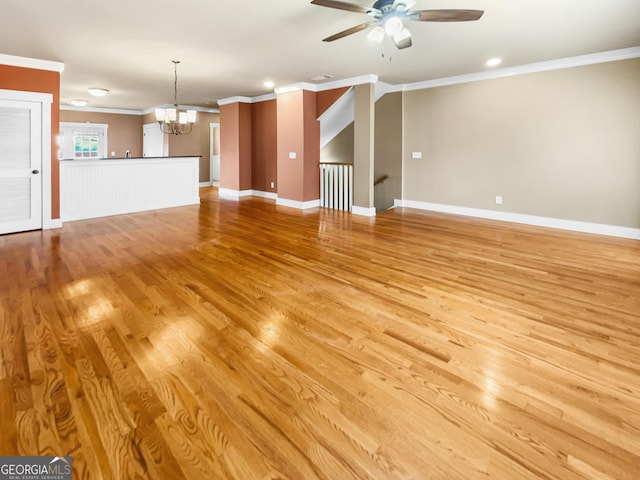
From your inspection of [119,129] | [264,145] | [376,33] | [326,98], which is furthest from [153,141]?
[376,33]

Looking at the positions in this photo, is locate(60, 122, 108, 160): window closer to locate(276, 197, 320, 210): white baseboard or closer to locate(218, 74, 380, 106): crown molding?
locate(218, 74, 380, 106): crown molding

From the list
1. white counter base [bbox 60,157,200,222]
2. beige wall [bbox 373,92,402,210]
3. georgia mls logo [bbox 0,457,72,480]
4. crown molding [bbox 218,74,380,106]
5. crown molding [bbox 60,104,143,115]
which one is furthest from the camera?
crown molding [bbox 60,104,143,115]

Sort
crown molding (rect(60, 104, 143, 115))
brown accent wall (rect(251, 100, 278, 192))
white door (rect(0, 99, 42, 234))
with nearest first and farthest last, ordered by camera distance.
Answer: white door (rect(0, 99, 42, 234)) → brown accent wall (rect(251, 100, 278, 192)) → crown molding (rect(60, 104, 143, 115))

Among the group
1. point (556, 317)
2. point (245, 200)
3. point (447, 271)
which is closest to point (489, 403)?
point (556, 317)

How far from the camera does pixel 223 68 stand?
633 cm

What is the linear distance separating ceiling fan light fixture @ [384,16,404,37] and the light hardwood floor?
7.62 ft

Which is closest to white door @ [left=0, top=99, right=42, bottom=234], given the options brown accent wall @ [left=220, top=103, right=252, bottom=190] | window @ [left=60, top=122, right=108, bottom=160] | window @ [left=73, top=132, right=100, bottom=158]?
brown accent wall @ [left=220, top=103, right=252, bottom=190]

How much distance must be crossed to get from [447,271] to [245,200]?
6.27 meters

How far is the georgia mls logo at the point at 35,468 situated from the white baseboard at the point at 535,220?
22.6 feet

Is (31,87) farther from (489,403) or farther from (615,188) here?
(615,188)

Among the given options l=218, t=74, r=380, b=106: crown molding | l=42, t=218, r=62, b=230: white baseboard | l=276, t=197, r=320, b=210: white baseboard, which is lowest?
l=42, t=218, r=62, b=230: white baseboard

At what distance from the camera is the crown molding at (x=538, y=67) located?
5.34 metres

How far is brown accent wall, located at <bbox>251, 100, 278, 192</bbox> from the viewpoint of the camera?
30.7 feet

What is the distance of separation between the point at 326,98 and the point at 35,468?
7.43 meters
